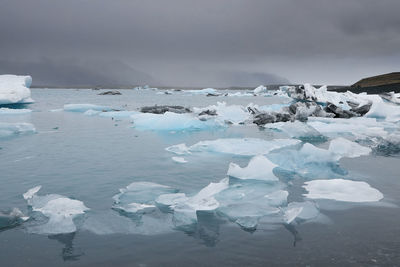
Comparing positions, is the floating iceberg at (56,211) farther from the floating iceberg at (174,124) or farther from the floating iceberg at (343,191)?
the floating iceberg at (174,124)

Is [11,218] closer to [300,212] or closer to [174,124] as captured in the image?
[300,212]

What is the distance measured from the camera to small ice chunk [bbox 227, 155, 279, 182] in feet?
19.9

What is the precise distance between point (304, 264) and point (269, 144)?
6844 millimetres

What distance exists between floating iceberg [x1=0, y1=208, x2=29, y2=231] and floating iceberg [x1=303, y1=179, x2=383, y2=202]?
13.9ft

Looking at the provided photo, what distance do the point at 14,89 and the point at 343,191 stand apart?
2720 centimetres

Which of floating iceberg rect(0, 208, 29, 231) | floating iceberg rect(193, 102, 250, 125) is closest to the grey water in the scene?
floating iceberg rect(0, 208, 29, 231)

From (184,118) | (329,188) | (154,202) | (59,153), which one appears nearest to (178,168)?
(154,202)

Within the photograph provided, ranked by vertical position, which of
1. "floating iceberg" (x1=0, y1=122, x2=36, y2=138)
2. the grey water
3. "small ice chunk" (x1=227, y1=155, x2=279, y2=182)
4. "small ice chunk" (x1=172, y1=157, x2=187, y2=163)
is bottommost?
the grey water

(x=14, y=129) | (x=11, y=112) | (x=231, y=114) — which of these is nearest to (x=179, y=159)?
(x=14, y=129)

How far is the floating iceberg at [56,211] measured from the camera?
4.08 m

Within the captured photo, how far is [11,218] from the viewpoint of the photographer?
425 cm

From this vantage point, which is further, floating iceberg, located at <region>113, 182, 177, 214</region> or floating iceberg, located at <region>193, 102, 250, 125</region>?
floating iceberg, located at <region>193, 102, 250, 125</region>

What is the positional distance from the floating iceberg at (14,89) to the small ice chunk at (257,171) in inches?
984

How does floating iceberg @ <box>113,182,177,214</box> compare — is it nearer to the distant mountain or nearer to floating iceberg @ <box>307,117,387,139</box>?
floating iceberg @ <box>307,117,387,139</box>
